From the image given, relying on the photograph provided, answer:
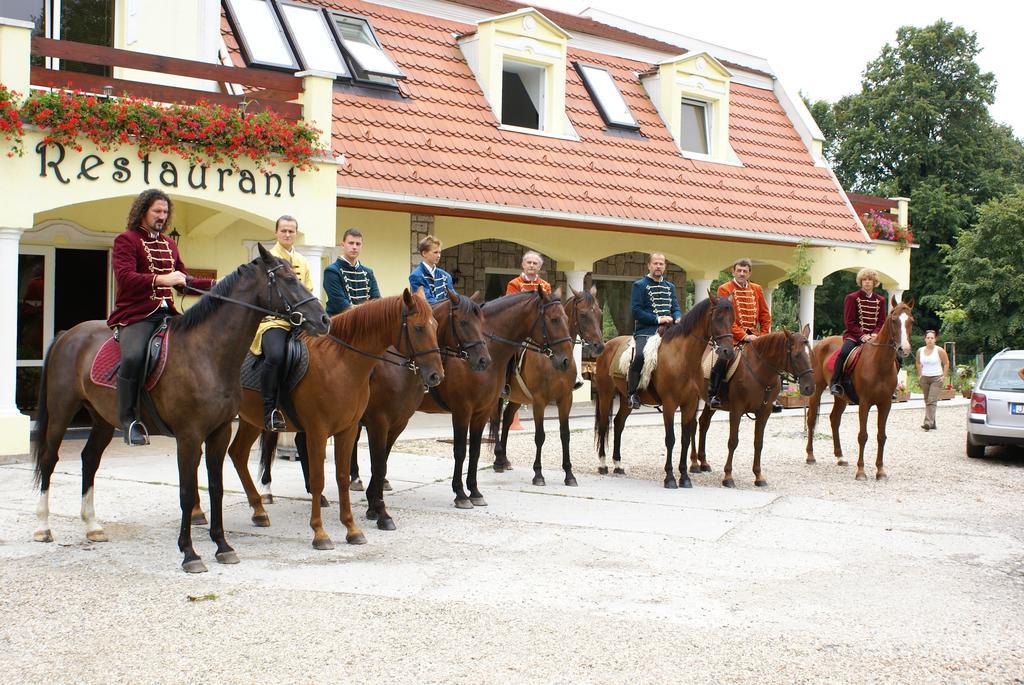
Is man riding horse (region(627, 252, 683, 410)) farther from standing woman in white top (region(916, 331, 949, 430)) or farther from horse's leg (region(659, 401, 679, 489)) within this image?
standing woman in white top (region(916, 331, 949, 430))

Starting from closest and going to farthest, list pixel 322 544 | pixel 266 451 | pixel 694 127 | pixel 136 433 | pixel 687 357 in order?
pixel 136 433
pixel 322 544
pixel 266 451
pixel 687 357
pixel 694 127

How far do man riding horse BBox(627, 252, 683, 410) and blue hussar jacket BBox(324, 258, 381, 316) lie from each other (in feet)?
11.3

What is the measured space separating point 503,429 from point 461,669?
6880 mm

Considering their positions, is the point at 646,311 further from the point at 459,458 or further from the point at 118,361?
the point at 118,361

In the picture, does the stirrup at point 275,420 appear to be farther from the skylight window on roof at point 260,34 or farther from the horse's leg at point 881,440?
the skylight window on roof at point 260,34

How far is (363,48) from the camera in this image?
1666cm

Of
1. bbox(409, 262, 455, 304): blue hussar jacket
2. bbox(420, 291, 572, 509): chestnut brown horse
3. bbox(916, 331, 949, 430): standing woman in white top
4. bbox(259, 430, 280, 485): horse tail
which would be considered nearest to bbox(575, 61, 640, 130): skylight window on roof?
bbox(916, 331, 949, 430): standing woman in white top

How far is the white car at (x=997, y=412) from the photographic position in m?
14.1

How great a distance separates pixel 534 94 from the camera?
61.3ft

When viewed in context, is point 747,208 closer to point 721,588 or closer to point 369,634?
point 721,588

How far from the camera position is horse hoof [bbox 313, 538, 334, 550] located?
295 inches

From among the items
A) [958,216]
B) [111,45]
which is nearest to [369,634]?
[111,45]

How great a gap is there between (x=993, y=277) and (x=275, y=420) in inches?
1363

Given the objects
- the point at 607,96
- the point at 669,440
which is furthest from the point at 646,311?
the point at 607,96
